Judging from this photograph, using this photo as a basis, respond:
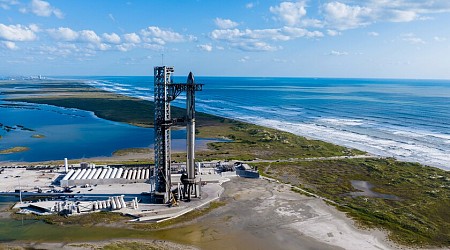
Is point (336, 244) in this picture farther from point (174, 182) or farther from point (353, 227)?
point (174, 182)

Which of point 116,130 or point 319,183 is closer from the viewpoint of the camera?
point 319,183

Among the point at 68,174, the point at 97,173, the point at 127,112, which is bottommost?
the point at 127,112

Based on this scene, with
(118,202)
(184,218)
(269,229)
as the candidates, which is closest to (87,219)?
(118,202)

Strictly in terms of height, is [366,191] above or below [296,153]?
below

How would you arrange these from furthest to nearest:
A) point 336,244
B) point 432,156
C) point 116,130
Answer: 1. point 116,130
2. point 432,156
3. point 336,244

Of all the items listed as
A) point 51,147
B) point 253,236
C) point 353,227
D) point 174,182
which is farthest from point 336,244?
point 51,147

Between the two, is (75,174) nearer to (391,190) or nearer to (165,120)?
(165,120)

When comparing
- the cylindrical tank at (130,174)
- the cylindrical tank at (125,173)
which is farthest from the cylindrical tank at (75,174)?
the cylindrical tank at (130,174)
